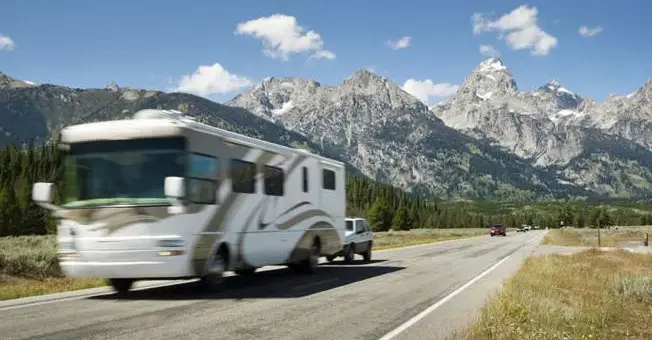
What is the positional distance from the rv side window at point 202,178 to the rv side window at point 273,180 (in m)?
2.56

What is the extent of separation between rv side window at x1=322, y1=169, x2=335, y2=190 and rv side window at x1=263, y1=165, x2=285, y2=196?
12.0ft

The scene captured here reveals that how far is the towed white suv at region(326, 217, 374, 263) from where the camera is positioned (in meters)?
28.2

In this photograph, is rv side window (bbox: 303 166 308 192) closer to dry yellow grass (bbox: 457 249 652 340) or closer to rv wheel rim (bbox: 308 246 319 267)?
rv wheel rim (bbox: 308 246 319 267)

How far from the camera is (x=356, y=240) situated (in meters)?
28.9

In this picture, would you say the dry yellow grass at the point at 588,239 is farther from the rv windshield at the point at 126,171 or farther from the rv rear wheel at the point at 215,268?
the rv windshield at the point at 126,171

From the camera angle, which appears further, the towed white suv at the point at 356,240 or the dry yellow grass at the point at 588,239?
the dry yellow grass at the point at 588,239

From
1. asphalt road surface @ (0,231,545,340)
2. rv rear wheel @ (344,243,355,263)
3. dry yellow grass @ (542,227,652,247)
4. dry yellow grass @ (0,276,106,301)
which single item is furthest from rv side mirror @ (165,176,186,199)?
dry yellow grass @ (542,227,652,247)

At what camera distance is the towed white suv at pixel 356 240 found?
2825 centimetres

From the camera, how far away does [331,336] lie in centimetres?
992

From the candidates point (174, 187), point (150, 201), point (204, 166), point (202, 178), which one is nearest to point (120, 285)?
point (150, 201)

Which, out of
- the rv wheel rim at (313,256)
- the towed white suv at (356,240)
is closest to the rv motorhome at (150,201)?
the rv wheel rim at (313,256)

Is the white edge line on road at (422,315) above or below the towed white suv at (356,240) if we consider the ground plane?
below

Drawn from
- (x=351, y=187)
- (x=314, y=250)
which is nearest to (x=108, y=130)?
(x=314, y=250)

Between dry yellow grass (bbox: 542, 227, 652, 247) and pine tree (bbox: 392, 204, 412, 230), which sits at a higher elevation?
pine tree (bbox: 392, 204, 412, 230)
